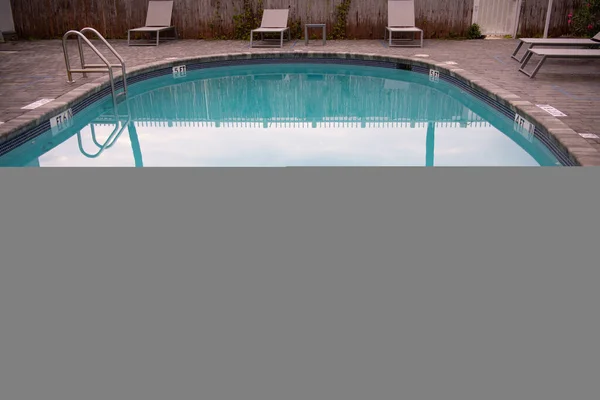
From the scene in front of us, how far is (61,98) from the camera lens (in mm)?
5949

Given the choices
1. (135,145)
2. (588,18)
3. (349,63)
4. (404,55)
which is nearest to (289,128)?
(135,145)

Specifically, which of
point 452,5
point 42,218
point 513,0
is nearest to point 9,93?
point 42,218

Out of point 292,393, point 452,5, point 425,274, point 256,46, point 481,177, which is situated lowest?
point 292,393

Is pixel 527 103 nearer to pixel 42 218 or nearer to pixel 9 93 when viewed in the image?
pixel 42 218

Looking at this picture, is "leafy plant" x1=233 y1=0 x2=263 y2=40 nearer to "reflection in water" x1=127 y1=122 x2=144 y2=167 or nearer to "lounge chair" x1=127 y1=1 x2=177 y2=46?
"lounge chair" x1=127 y1=1 x2=177 y2=46

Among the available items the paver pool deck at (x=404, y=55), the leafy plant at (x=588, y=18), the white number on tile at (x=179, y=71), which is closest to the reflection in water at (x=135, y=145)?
the paver pool deck at (x=404, y=55)

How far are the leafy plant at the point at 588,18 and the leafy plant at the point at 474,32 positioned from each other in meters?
1.87

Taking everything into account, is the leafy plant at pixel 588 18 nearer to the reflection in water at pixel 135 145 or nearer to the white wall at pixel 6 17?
the reflection in water at pixel 135 145

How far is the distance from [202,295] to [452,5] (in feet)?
33.6

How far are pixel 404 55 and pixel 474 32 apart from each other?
3056 mm

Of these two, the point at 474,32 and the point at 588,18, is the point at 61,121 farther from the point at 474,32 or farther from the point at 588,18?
the point at 588,18

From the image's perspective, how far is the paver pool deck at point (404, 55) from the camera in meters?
5.42

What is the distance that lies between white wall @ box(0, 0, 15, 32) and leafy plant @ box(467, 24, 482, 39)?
10.2m

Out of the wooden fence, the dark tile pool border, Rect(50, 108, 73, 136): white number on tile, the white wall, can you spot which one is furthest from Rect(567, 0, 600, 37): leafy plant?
the white wall
